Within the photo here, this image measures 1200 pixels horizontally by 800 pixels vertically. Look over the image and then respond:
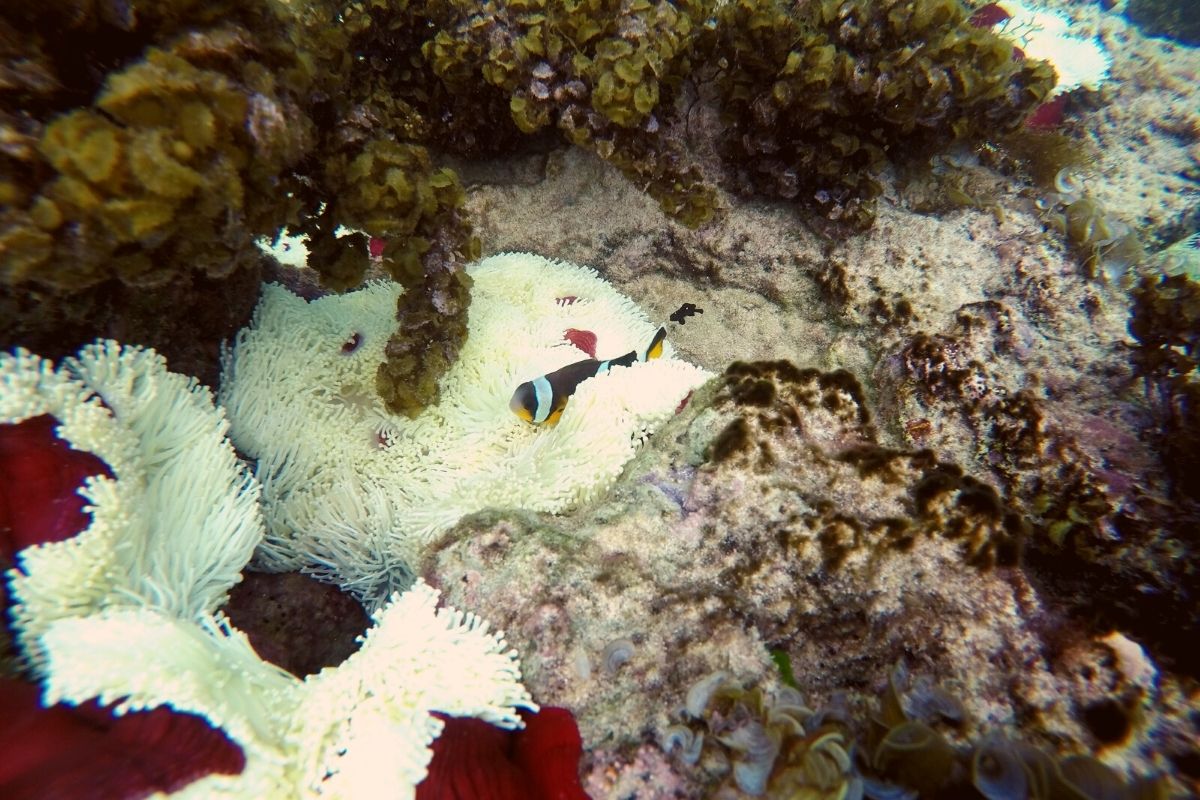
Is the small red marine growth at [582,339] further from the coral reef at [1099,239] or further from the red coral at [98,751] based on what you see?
the coral reef at [1099,239]

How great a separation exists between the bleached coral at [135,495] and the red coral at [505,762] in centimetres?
94

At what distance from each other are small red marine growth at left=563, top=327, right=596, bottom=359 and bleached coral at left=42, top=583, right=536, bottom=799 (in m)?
1.85

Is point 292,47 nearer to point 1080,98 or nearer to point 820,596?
point 820,596

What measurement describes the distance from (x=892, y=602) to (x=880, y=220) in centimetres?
240

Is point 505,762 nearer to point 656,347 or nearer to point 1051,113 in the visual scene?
point 656,347

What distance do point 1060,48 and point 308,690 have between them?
760 centimetres

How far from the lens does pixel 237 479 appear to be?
2258mm

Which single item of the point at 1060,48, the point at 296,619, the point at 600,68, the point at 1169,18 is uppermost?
the point at 1169,18

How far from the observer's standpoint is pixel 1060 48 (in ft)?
18.1

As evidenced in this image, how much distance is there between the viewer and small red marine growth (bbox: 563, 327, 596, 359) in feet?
11.1

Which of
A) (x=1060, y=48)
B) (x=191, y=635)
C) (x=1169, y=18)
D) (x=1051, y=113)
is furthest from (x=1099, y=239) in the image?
(x=1169, y=18)

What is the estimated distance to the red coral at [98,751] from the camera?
129 cm

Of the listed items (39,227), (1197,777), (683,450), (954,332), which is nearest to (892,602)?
(1197,777)

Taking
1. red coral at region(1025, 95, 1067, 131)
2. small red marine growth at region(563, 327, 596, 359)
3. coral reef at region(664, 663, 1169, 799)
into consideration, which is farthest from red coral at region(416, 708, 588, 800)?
red coral at region(1025, 95, 1067, 131)
